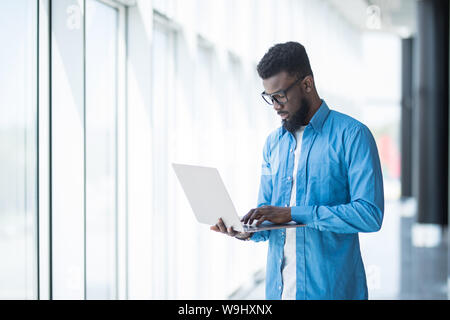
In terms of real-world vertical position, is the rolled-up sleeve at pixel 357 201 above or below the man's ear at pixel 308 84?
below

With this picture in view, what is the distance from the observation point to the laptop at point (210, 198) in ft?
4.70

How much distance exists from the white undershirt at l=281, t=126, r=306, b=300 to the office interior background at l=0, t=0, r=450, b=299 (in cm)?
61

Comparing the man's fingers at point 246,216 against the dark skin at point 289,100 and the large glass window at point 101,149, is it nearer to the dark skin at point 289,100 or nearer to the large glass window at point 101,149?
the dark skin at point 289,100

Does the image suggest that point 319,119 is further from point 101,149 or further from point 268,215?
point 101,149

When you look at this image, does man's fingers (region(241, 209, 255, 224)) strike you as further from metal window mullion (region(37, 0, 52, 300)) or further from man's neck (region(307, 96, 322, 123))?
metal window mullion (region(37, 0, 52, 300))

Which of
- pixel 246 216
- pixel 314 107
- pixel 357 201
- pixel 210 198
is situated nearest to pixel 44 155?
pixel 210 198

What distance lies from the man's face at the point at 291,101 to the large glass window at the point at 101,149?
128 cm

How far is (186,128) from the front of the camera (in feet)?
10.1

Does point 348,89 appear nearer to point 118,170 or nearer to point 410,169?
point 118,170

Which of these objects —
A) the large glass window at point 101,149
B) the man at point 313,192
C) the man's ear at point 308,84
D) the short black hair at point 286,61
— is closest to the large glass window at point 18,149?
the large glass window at point 101,149

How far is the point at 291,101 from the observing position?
157 cm

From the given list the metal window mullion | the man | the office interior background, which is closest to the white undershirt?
the man

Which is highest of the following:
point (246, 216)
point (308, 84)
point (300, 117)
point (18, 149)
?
point (308, 84)

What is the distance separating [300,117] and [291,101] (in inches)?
2.5
